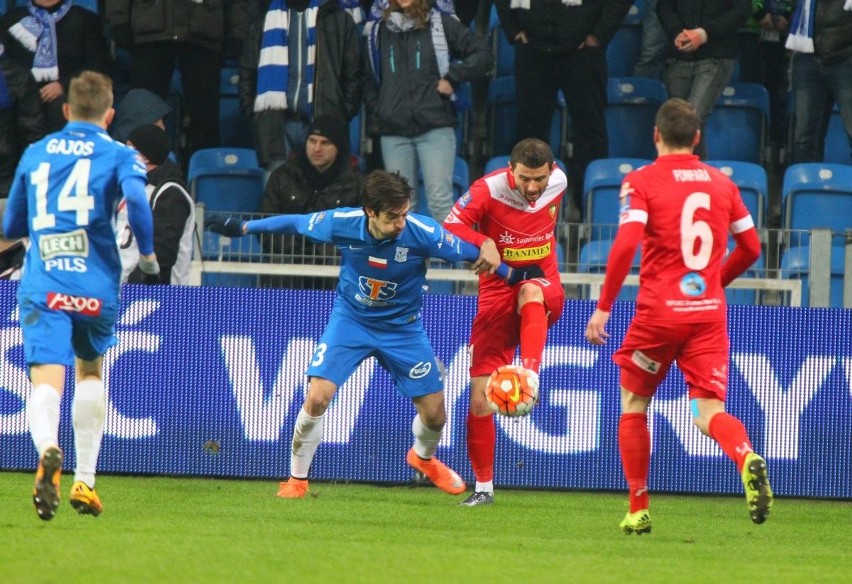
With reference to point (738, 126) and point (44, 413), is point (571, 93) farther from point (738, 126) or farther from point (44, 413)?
point (44, 413)

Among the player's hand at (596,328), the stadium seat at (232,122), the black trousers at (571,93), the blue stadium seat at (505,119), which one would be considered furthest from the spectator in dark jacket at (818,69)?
the player's hand at (596,328)

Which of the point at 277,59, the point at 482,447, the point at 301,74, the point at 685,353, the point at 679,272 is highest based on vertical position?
the point at 277,59

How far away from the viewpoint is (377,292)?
8523mm

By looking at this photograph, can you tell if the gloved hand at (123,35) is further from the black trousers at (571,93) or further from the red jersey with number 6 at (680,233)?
the red jersey with number 6 at (680,233)

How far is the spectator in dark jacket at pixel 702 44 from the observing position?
12.0 metres

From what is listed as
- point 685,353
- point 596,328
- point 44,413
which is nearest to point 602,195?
point 685,353

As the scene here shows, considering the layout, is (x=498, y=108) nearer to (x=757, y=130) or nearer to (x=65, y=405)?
(x=757, y=130)

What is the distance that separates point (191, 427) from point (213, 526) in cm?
283

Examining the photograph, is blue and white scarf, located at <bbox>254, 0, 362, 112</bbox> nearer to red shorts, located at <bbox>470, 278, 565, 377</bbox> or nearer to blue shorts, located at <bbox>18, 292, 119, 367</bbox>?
red shorts, located at <bbox>470, 278, 565, 377</bbox>

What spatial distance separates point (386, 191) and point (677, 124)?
69.8 inches

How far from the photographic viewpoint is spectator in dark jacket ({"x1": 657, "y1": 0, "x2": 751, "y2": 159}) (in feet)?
39.2

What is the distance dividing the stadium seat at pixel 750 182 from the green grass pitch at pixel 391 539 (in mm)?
2848

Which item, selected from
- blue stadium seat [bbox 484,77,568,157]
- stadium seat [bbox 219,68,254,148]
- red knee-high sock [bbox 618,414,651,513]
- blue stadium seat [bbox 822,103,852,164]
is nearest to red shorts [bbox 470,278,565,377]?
red knee-high sock [bbox 618,414,651,513]

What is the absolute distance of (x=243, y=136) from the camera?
44.7ft
